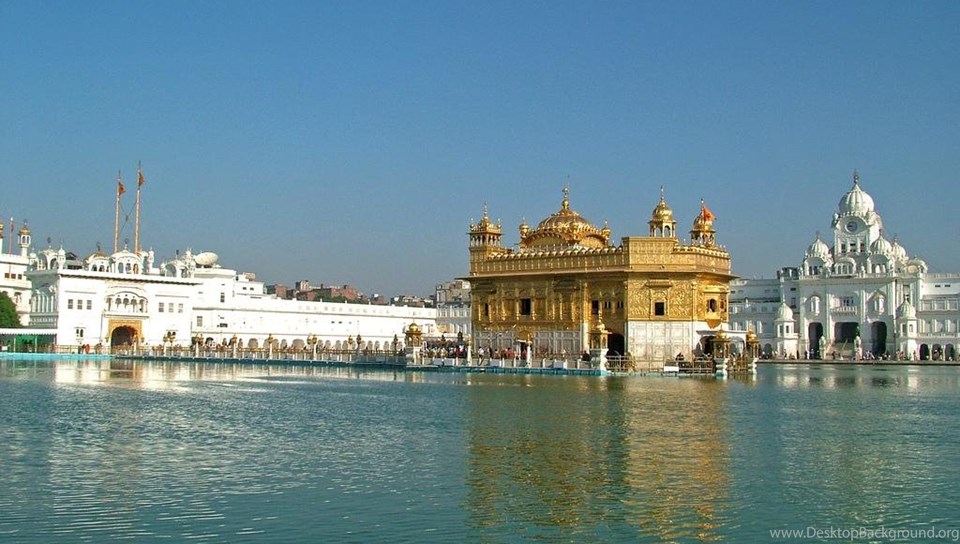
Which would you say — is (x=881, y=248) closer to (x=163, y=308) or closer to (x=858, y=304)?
(x=858, y=304)

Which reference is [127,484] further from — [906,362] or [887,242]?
[887,242]

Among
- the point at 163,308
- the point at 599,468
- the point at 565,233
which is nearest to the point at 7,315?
the point at 163,308

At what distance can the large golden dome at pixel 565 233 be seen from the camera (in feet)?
181

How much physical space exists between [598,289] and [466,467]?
33.3m

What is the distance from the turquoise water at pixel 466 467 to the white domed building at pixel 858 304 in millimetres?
59550

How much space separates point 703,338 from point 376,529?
37595mm

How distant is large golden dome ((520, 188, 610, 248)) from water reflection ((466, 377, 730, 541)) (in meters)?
24.8

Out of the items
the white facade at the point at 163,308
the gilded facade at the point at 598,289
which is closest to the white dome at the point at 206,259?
the white facade at the point at 163,308

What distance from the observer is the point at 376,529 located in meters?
12.9

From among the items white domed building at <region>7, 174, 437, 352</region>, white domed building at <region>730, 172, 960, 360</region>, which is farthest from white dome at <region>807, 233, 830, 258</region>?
white domed building at <region>7, 174, 437, 352</region>

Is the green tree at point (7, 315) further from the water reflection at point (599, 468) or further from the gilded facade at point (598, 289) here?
the water reflection at point (599, 468)

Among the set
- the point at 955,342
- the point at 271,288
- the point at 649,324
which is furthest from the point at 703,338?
the point at 271,288

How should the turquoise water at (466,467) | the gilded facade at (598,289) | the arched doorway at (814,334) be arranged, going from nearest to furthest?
1. the turquoise water at (466,467)
2. the gilded facade at (598,289)
3. the arched doorway at (814,334)

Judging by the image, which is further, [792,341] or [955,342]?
[792,341]
